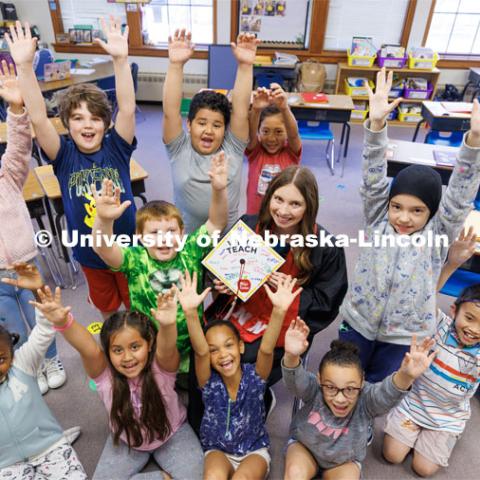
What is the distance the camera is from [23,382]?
1.61 meters

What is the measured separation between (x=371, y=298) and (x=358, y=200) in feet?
8.57

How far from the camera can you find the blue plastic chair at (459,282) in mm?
2408

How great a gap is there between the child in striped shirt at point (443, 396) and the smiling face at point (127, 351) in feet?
4.10

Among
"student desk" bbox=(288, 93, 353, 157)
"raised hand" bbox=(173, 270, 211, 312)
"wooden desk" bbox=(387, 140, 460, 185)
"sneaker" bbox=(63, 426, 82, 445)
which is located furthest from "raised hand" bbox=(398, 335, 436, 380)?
"student desk" bbox=(288, 93, 353, 157)

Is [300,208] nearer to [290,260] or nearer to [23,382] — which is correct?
[290,260]

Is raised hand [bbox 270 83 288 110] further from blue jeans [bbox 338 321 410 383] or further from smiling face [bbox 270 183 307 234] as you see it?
blue jeans [bbox 338 321 410 383]

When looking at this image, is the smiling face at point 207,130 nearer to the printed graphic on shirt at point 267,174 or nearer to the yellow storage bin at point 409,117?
the printed graphic on shirt at point 267,174

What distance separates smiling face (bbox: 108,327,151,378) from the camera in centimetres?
162

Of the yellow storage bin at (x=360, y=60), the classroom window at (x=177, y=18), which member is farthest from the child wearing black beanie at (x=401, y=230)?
the classroom window at (x=177, y=18)

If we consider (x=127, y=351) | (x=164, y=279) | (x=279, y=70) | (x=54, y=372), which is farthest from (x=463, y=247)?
(x=279, y=70)

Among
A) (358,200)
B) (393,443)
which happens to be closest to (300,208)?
(393,443)

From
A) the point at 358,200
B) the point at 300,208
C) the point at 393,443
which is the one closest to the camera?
the point at 300,208

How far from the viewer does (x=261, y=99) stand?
219cm

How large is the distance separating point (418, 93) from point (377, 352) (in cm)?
508
